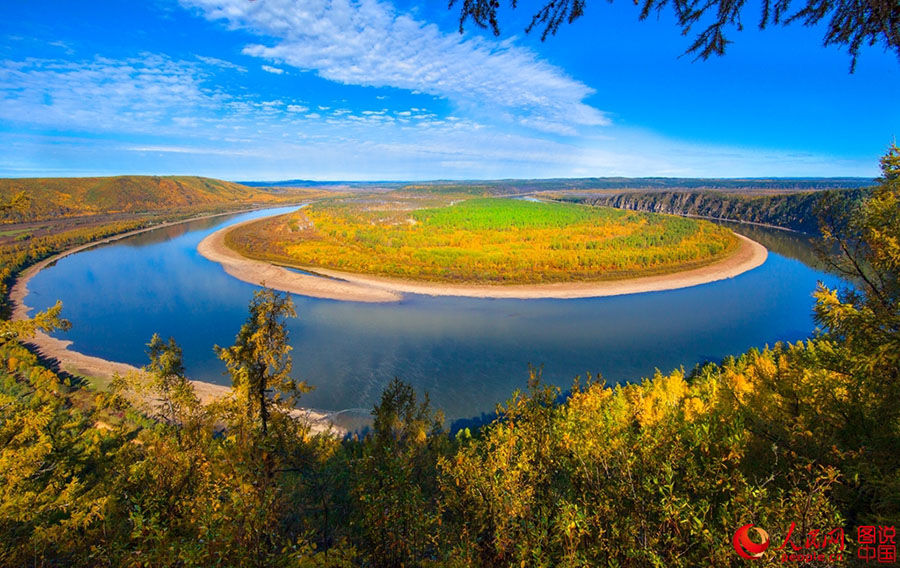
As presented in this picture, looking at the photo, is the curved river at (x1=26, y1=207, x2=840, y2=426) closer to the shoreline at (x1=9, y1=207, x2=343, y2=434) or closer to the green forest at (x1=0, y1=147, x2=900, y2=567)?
the shoreline at (x1=9, y1=207, x2=343, y2=434)

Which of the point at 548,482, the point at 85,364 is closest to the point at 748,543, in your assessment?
the point at 548,482

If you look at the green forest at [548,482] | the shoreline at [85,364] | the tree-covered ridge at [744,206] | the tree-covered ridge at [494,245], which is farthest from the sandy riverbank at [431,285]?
the tree-covered ridge at [744,206]

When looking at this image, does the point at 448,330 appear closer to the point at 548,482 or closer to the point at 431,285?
the point at 431,285

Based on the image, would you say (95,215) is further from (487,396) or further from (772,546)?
(772,546)

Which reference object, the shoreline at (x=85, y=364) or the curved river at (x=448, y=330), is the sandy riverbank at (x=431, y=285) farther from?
the shoreline at (x=85, y=364)

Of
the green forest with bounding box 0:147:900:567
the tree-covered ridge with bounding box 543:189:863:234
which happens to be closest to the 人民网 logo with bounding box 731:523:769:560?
the green forest with bounding box 0:147:900:567

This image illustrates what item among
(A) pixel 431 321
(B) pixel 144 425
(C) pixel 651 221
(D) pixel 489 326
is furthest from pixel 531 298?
(C) pixel 651 221
